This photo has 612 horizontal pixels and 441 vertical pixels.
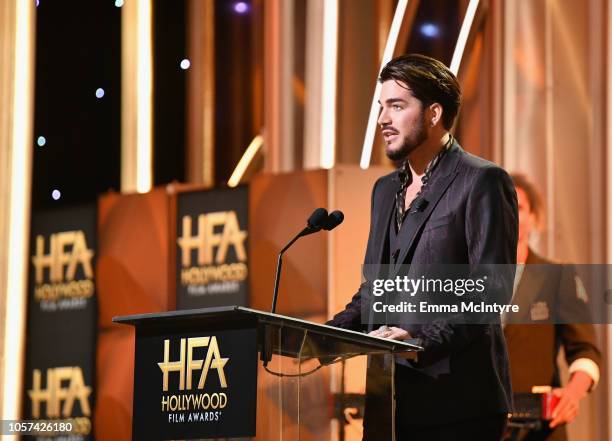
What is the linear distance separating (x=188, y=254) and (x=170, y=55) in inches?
57.5

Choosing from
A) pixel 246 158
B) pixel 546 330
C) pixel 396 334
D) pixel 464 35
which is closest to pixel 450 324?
pixel 396 334

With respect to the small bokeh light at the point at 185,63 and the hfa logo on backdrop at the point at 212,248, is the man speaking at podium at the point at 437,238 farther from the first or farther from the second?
the small bokeh light at the point at 185,63

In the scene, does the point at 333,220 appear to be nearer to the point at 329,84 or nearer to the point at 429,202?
the point at 429,202

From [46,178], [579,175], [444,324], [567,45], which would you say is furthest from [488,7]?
[444,324]

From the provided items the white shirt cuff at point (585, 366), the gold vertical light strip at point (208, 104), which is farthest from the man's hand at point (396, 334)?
the gold vertical light strip at point (208, 104)

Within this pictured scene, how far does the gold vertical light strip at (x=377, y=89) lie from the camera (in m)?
6.16

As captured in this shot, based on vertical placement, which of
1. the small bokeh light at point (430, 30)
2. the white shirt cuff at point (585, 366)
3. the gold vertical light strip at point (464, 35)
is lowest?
the white shirt cuff at point (585, 366)

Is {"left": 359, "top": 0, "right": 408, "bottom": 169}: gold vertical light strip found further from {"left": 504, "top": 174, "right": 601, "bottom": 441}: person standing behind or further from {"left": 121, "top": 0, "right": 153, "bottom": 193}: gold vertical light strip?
{"left": 121, "top": 0, "right": 153, "bottom": 193}: gold vertical light strip

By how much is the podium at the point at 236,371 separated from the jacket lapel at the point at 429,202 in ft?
0.98

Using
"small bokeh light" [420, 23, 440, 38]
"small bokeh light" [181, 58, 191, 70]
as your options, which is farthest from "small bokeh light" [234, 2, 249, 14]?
"small bokeh light" [420, 23, 440, 38]

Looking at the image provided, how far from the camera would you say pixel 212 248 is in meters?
6.48

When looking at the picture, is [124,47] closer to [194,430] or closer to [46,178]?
[46,178]

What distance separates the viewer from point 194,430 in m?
2.64

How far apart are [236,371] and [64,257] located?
180 inches
